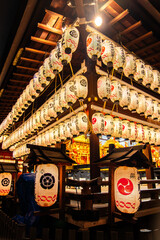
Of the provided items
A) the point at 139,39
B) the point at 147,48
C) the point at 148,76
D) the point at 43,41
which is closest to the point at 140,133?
the point at 148,76

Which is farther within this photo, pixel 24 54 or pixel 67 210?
pixel 24 54

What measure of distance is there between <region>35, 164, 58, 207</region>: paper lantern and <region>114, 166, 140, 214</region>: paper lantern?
183 centimetres

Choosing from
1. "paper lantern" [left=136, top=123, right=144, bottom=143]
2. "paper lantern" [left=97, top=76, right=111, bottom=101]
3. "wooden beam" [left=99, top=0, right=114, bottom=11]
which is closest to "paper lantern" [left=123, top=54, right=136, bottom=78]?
"paper lantern" [left=97, top=76, right=111, bottom=101]

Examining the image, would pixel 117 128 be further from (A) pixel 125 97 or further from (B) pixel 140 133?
(B) pixel 140 133

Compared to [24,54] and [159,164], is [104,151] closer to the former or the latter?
[159,164]

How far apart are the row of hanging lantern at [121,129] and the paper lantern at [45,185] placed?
2.33 metres

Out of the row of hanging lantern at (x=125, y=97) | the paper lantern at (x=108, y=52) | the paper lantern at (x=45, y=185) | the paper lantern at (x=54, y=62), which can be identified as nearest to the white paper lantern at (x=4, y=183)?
the paper lantern at (x=45, y=185)

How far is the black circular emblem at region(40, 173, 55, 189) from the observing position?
16.2ft

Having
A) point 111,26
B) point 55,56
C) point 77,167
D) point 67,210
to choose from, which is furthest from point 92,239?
point 77,167

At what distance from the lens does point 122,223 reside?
5641 mm

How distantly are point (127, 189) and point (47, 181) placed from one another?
88.6 inches

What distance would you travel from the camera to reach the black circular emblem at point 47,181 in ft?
16.2

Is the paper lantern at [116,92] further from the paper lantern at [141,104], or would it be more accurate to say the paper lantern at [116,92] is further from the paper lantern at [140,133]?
the paper lantern at [140,133]

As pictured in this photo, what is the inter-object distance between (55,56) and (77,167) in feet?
32.8
